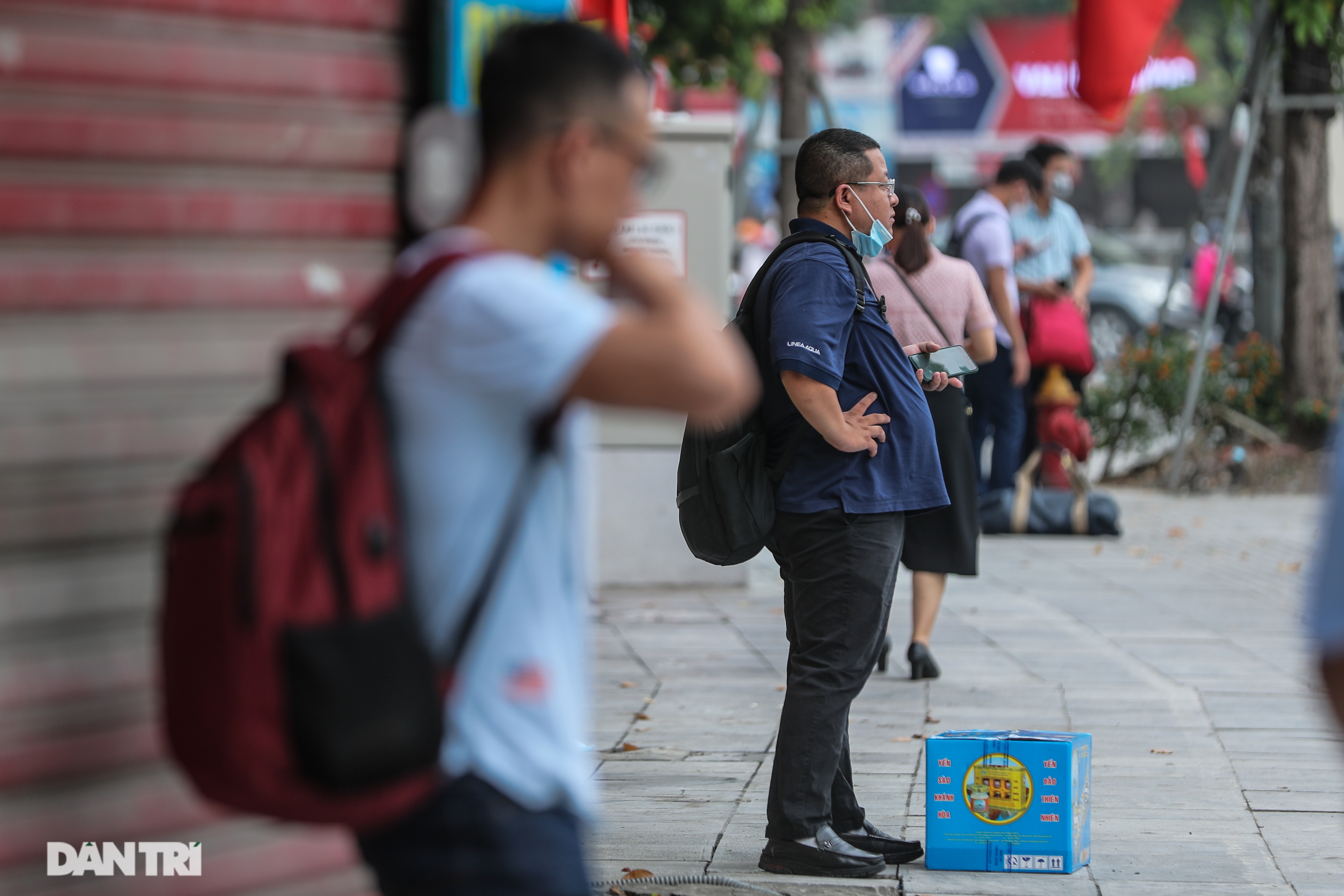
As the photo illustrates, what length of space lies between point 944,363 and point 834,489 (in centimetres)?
139

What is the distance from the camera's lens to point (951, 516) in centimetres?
661

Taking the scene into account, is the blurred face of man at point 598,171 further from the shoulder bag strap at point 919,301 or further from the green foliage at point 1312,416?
the green foliage at point 1312,416

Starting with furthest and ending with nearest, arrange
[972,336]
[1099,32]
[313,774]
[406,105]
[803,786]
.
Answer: [1099,32]
[972,336]
[803,786]
[406,105]
[313,774]

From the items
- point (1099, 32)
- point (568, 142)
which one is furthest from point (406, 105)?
point (1099, 32)

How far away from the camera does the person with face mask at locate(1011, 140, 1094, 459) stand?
11.0m

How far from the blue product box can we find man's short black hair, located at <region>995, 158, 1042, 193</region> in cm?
645

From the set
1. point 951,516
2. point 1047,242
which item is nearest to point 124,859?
point 951,516

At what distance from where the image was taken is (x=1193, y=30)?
133ft

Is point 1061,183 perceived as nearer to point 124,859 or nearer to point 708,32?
point 708,32

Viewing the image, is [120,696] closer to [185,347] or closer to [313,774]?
[185,347]

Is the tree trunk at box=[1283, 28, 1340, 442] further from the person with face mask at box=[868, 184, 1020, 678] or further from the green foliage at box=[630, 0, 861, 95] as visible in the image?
the person with face mask at box=[868, 184, 1020, 678]

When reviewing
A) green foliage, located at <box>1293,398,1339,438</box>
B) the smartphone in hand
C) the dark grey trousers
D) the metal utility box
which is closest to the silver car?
green foliage, located at <box>1293,398,1339,438</box>

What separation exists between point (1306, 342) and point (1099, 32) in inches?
128

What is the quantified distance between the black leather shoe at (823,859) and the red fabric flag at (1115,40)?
26.6 feet
